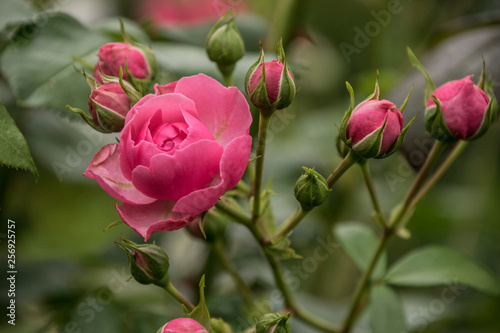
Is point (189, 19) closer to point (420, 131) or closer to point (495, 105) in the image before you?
point (420, 131)

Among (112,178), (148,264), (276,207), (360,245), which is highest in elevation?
(112,178)

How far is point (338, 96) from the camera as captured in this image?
182cm

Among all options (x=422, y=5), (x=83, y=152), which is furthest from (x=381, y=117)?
(x=422, y=5)

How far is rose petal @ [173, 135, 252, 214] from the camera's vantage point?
573 mm

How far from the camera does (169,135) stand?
61 cm

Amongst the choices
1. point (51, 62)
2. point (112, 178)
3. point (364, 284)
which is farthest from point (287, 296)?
point (51, 62)

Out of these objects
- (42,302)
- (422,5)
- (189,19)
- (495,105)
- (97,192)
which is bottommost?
(97,192)

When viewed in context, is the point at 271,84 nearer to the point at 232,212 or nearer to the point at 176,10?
the point at 232,212

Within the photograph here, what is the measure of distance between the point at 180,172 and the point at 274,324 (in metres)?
0.19

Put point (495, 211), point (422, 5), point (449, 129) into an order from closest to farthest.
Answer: point (449, 129), point (495, 211), point (422, 5)

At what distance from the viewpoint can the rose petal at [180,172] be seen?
0.57 m

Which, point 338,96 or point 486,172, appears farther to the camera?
point 338,96

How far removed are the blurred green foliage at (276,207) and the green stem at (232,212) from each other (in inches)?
9.6

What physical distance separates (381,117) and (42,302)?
808 millimetres
